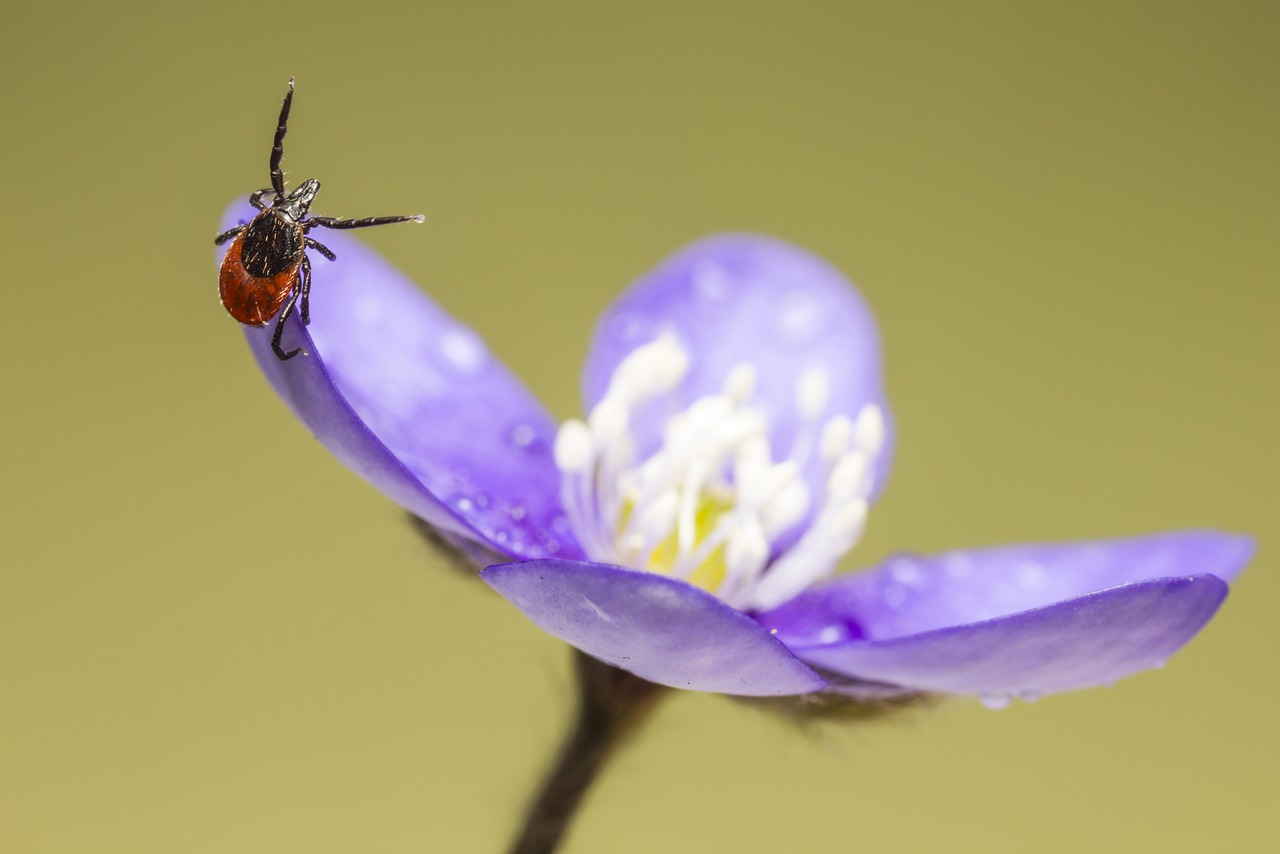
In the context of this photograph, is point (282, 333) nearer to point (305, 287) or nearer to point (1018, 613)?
point (305, 287)

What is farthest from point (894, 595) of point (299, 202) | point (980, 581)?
point (299, 202)

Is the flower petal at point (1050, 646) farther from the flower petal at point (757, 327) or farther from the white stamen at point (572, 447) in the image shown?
the flower petal at point (757, 327)

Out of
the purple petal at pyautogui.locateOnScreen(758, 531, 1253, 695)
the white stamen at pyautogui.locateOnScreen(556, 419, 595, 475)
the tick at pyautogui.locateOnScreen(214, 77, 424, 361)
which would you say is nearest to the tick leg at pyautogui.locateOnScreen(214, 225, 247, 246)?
the tick at pyautogui.locateOnScreen(214, 77, 424, 361)

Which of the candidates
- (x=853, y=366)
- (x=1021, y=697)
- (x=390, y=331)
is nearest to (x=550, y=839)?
(x=1021, y=697)

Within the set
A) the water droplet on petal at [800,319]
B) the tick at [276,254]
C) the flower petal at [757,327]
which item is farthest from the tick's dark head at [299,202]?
the water droplet on petal at [800,319]

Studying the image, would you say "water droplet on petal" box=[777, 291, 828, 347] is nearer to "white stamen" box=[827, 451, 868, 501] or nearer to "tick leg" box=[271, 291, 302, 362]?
"white stamen" box=[827, 451, 868, 501]

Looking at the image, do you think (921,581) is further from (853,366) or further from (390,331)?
(390,331)
